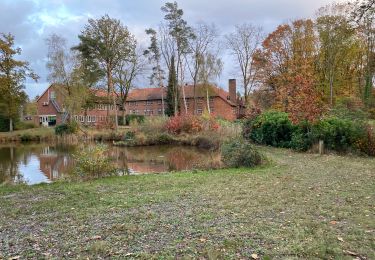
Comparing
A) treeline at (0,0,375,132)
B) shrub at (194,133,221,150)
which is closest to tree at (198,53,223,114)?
treeline at (0,0,375,132)

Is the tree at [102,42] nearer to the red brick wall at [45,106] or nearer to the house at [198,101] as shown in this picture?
the house at [198,101]

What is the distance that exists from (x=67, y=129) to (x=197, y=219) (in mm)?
33976

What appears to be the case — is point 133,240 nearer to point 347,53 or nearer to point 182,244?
point 182,244

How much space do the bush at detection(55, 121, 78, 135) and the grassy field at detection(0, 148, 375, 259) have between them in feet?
91.9

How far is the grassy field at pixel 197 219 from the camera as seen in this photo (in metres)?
4.05

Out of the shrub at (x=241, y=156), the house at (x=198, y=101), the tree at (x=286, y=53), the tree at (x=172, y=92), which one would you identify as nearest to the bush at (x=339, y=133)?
the shrub at (x=241, y=156)

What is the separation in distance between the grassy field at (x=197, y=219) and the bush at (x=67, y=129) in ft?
91.9

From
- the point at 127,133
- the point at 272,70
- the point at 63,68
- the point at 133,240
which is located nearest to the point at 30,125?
the point at 63,68

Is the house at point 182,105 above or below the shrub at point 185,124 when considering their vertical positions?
above

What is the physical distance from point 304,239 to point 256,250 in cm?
79

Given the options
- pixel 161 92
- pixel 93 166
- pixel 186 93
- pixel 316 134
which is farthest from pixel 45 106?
pixel 316 134

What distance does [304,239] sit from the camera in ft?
14.3

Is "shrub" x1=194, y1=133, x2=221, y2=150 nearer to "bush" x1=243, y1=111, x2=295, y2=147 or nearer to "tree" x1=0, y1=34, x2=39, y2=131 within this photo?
"bush" x1=243, y1=111, x2=295, y2=147

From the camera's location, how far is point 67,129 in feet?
120
